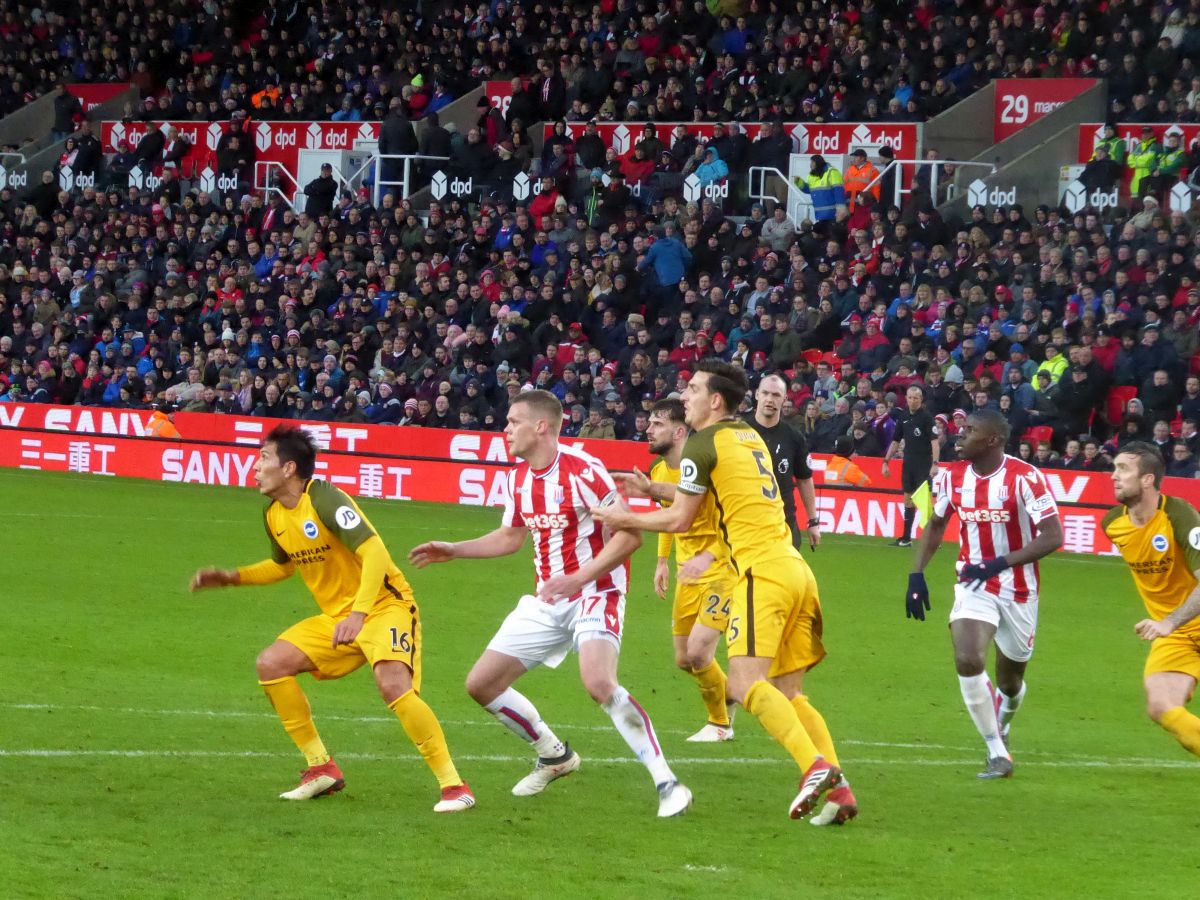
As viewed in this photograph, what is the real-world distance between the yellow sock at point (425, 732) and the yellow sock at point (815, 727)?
1.56m

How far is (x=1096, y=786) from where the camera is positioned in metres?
9.20

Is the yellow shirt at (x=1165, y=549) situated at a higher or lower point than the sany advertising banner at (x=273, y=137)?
lower

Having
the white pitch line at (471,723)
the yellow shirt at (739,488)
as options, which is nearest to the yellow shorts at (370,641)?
the yellow shirt at (739,488)

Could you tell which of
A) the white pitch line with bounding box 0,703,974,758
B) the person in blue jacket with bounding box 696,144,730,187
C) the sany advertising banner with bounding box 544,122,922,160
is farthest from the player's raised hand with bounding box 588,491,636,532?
the sany advertising banner with bounding box 544,122,922,160

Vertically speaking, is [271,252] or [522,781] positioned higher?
[271,252]

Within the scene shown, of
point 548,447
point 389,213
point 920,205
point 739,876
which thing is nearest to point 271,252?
point 389,213

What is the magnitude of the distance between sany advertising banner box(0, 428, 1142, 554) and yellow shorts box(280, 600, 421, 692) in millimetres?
13338

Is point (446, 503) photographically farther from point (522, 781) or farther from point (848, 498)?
point (522, 781)

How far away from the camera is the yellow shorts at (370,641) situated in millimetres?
8094

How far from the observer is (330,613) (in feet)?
27.6

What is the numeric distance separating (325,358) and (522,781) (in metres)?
19.8

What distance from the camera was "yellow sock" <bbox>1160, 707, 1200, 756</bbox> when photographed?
827 centimetres

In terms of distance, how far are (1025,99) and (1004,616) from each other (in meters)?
19.4

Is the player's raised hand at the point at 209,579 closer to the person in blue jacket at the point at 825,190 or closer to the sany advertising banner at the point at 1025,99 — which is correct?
the person in blue jacket at the point at 825,190
